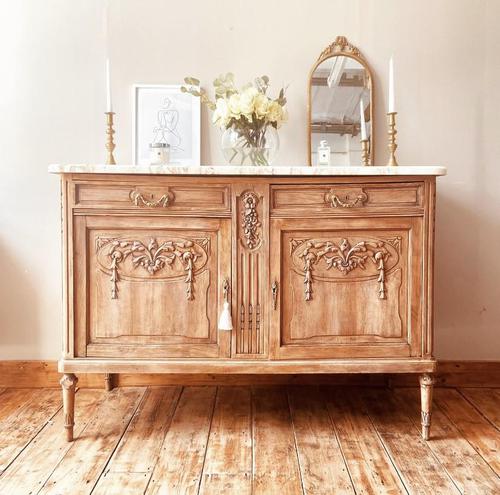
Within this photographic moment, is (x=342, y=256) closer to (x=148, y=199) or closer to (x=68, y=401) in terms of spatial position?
(x=148, y=199)

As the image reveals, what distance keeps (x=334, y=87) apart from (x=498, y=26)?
30.2 inches

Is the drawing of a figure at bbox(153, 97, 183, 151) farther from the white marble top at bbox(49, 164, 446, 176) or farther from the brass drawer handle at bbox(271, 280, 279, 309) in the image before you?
the brass drawer handle at bbox(271, 280, 279, 309)

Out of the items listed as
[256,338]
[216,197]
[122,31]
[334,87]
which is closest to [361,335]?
[256,338]

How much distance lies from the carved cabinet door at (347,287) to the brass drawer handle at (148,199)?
0.37 meters

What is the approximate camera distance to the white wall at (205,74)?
224 centimetres

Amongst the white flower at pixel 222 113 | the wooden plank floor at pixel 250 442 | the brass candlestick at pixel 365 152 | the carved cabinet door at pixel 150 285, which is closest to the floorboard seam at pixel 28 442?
the wooden plank floor at pixel 250 442

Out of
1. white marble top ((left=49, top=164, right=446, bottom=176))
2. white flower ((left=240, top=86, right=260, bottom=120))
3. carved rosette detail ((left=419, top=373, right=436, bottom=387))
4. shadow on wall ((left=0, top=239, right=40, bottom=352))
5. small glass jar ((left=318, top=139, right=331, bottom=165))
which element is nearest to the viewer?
white marble top ((left=49, top=164, right=446, bottom=176))

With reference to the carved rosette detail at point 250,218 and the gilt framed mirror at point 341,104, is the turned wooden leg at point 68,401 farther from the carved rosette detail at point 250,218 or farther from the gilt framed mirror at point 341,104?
the gilt framed mirror at point 341,104

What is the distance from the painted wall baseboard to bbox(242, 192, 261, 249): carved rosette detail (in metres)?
0.84

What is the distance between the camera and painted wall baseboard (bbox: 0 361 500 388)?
231 centimetres

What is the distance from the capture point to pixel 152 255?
69.1 inches

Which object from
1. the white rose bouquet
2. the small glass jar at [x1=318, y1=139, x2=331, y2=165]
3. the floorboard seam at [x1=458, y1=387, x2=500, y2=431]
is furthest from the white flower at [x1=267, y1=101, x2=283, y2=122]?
the floorboard seam at [x1=458, y1=387, x2=500, y2=431]

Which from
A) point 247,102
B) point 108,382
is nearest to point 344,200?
point 247,102

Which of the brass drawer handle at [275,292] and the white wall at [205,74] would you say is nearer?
the brass drawer handle at [275,292]
